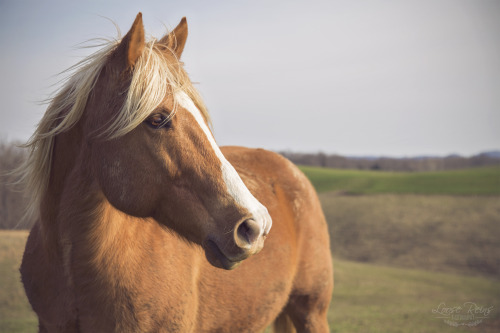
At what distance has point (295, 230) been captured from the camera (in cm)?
387

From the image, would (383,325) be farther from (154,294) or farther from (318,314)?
(154,294)

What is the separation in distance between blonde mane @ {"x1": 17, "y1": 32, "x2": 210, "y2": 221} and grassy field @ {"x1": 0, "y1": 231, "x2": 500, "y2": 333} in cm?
643

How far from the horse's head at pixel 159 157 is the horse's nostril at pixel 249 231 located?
20 mm

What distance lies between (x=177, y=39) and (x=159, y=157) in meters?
0.95

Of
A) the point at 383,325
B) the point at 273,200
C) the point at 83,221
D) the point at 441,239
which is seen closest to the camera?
the point at 83,221

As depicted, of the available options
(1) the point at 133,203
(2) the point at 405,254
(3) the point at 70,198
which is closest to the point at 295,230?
(1) the point at 133,203

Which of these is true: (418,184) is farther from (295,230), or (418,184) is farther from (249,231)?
(249,231)

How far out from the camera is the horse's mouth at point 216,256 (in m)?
2.04

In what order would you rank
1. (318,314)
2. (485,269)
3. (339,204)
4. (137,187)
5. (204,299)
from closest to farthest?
(137,187)
(204,299)
(318,314)
(485,269)
(339,204)

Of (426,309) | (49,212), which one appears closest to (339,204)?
(426,309)

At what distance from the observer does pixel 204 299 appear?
9.18 feet

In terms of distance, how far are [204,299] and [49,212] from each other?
3.89ft

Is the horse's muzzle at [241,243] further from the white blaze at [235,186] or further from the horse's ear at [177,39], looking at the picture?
the horse's ear at [177,39]

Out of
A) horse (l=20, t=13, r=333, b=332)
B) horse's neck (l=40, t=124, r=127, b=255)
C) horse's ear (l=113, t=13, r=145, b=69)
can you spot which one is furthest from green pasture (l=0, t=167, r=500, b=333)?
horse's ear (l=113, t=13, r=145, b=69)
